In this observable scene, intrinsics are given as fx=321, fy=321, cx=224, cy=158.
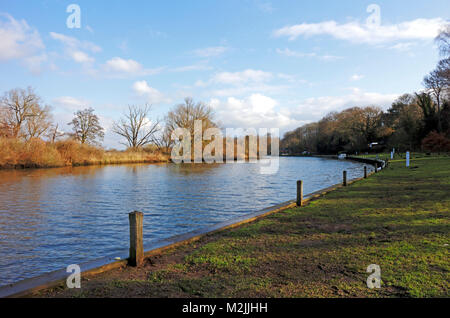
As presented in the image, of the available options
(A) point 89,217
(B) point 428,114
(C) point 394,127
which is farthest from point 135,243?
(C) point 394,127

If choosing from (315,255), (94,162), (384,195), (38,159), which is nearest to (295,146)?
(94,162)

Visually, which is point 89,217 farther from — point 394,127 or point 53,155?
point 394,127

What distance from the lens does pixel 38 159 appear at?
37.2 metres

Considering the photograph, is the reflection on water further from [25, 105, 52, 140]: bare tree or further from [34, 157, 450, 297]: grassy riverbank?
[25, 105, 52, 140]: bare tree

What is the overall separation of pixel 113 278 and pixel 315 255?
3172 mm

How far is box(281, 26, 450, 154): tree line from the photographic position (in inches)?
1644

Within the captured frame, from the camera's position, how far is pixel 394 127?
71.4 meters

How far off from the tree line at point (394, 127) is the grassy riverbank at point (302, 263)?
30.1m

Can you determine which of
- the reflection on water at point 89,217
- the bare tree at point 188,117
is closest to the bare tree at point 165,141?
the bare tree at point 188,117

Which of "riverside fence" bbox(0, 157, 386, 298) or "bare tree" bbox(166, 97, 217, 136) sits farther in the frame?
"bare tree" bbox(166, 97, 217, 136)

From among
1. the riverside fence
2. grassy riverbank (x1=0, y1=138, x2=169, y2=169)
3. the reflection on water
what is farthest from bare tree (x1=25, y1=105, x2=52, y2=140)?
the riverside fence

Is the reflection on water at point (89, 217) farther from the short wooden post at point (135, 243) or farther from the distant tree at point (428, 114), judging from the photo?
the distant tree at point (428, 114)

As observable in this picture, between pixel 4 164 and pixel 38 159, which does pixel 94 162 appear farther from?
pixel 4 164

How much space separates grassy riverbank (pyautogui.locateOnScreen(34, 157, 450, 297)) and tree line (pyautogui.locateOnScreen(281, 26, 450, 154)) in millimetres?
30101
